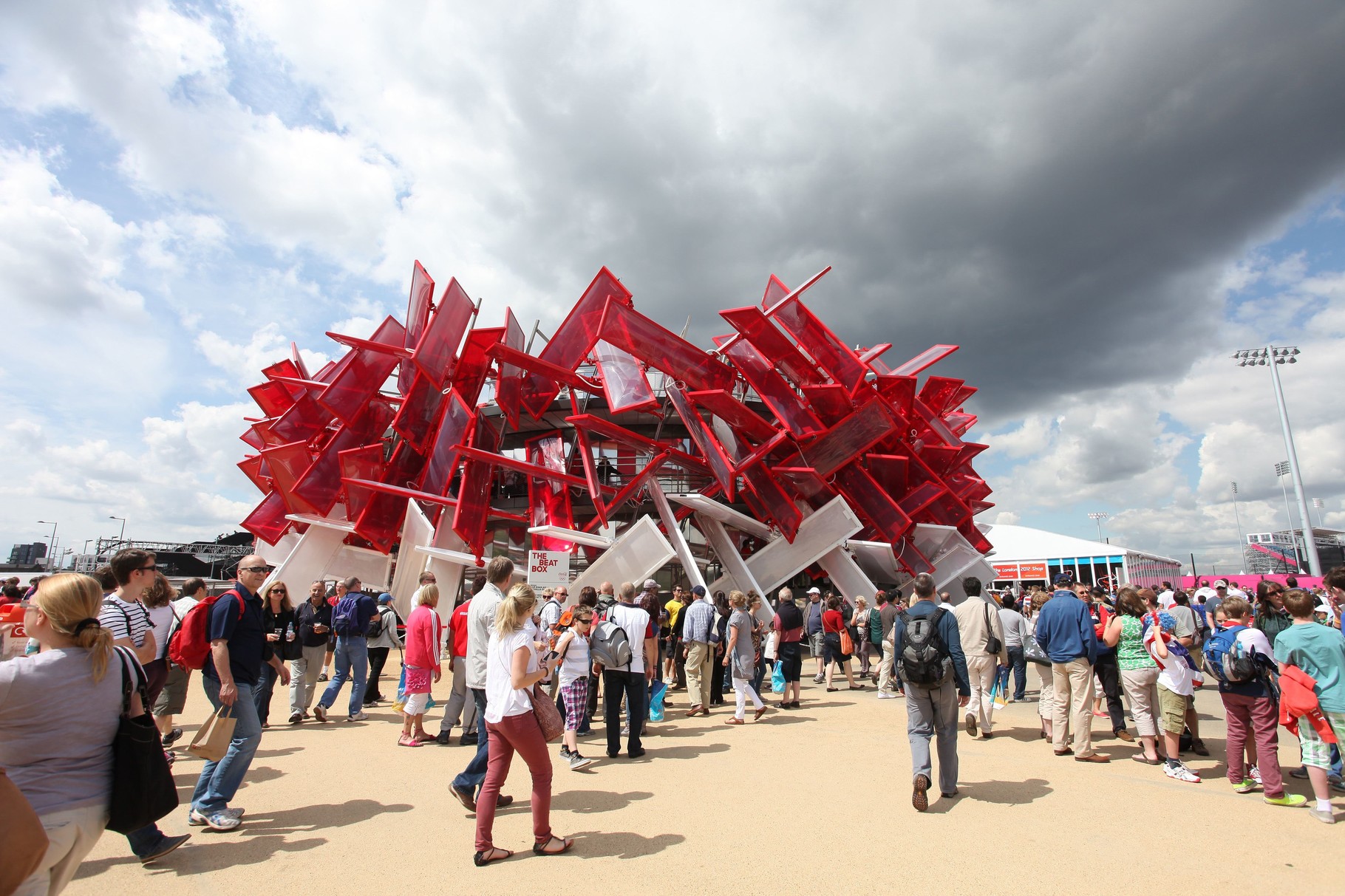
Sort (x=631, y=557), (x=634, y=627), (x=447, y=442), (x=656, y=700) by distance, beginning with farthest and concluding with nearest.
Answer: (x=447, y=442) → (x=631, y=557) → (x=656, y=700) → (x=634, y=627)

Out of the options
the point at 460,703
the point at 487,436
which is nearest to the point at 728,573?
the point at 487,436

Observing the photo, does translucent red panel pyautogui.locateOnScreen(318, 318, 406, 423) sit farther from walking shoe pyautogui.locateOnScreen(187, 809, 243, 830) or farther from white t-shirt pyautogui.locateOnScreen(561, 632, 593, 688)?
walking shoe pyautogui.locateOnScreen(187, 809, 243, 830)

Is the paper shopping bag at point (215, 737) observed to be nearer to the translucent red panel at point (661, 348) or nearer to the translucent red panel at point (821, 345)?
the translucent red panel at point (661, 348)

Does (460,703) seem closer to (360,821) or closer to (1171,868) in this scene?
(360,821)

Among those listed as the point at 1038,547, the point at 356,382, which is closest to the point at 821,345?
the point at 356,382

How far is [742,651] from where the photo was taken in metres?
9.81

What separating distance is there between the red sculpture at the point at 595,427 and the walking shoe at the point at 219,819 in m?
11.9

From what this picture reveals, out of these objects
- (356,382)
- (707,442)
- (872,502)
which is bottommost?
(872,502)

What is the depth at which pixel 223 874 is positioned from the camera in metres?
4.34

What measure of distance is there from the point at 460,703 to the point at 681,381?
37.8 ft

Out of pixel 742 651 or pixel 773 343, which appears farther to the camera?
pixel 773 343

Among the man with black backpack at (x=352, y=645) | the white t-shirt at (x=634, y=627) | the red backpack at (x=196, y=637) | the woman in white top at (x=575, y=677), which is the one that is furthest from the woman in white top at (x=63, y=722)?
the man with black backpack at (x=352, y=645)

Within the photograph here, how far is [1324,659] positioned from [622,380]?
14112 millimetres

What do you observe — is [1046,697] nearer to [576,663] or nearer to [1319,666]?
[1319,666]
